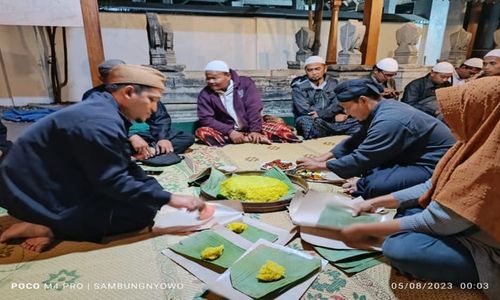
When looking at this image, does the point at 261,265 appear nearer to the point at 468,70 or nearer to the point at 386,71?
the point at 386,71

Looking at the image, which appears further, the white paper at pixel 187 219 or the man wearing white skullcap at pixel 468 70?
the man wearing white skullcap at pixel 468 70

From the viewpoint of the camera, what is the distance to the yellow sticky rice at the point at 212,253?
1344 millimetres

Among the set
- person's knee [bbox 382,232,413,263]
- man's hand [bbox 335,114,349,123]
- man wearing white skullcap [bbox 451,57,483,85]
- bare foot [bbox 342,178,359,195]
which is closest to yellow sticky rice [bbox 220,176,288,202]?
bare foot [bbox 342,178,359,195]

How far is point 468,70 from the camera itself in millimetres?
4168

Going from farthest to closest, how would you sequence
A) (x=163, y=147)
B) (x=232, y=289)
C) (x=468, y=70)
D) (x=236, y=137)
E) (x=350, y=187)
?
1. (x=468, y=70)
2. (x=236, y=137)
3. (x=163, y=147)
4. (x=350, y=187)
5. (x=232, y=289)

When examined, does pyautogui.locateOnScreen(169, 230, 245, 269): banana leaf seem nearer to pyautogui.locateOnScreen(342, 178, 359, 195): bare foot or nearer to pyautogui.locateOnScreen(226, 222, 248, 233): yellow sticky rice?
pyautogui.locateOnScreen(226, 222, 248, 233): yellow sticky rice

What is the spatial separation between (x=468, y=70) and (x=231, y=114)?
333 centimetres

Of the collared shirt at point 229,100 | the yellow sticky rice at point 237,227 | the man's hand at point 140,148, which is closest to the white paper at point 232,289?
the yellow sticky rice at point 237,227

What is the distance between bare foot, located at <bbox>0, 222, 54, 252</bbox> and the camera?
1481 millimetres

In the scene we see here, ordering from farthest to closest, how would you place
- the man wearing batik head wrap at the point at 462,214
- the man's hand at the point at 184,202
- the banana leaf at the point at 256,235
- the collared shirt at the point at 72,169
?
1. the banana leaf at the point at 256,235
2. the man's hand at the point at 184,202
3. the collared shirt at the point at 72,169
4. the man wearing batik head wrap at the point at 462,214

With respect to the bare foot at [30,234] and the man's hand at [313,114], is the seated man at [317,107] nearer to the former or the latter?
the man's hand at [313,114]

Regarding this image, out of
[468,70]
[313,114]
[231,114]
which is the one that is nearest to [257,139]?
[231,114]

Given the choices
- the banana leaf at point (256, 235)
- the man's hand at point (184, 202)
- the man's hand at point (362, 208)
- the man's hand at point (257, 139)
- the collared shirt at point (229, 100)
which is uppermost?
the collared shirt at point (229, 100)

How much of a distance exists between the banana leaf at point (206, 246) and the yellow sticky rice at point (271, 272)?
17 centimetres
